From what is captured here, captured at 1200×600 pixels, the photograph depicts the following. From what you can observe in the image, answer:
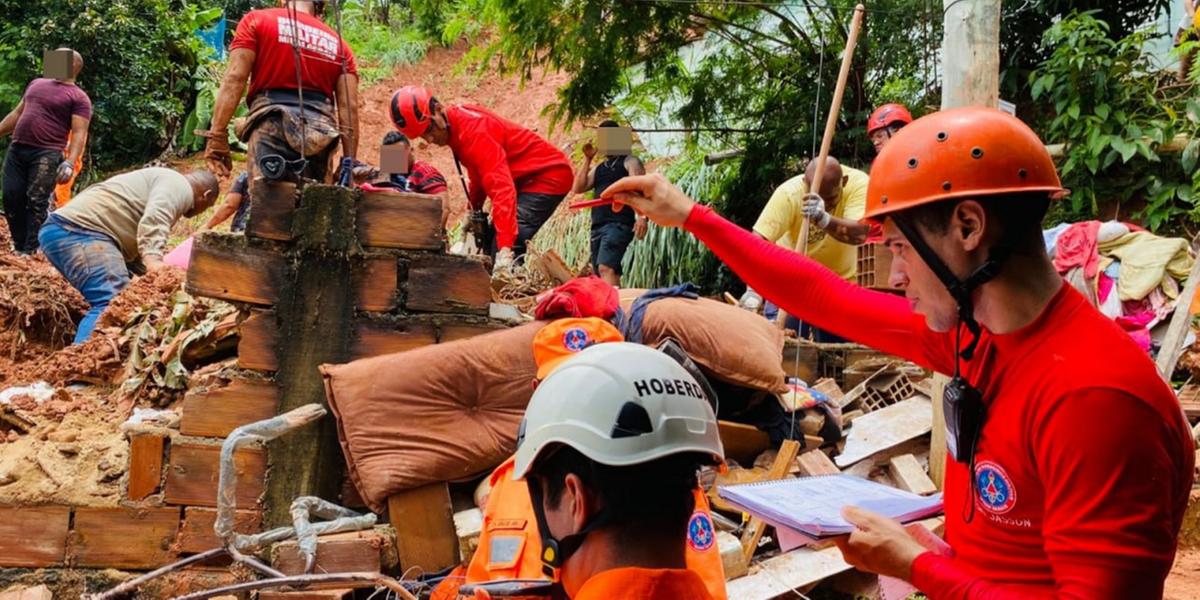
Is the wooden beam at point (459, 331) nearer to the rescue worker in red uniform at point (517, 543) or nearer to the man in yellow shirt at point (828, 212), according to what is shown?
the rescue worker in red uniform at point (517, 543)

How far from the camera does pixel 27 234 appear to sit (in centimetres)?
769

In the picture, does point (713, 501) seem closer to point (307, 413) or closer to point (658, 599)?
point (307, 413)

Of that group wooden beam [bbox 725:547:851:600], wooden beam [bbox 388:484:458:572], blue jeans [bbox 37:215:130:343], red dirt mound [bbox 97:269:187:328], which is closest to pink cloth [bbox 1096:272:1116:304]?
wooden beam [bbox 725:547:851:600]

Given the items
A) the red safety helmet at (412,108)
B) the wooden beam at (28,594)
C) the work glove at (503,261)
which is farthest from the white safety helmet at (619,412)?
the red safety helmet at (412,108)

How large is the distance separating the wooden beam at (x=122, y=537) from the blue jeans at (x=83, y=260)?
207 cm

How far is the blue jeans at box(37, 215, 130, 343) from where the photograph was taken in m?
5.22

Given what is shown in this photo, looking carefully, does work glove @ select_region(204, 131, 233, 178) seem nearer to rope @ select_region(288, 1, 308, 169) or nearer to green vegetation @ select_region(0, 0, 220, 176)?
rope @ select_region(288, 1, 308, 169)

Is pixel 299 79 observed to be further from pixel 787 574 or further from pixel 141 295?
pixel 787 574

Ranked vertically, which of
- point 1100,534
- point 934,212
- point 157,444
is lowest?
point 157,444

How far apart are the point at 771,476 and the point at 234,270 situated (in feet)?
7.69

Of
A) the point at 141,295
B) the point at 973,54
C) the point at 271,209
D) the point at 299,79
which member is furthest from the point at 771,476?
the point at 141,295

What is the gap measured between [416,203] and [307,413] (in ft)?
3.18

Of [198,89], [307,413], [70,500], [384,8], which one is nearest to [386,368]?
[307,413]

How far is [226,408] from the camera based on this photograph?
3.55 m
